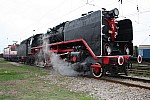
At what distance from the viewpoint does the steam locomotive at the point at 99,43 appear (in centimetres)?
1118

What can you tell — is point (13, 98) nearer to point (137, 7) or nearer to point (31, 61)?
point (137, 7)

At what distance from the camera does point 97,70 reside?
38.2ft

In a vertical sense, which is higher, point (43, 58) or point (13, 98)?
point (43, 58)

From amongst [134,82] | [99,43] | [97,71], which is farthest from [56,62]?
[134,82]

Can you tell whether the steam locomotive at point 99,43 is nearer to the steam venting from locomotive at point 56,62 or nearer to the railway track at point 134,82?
the steam venting from locomotive at point 56,62

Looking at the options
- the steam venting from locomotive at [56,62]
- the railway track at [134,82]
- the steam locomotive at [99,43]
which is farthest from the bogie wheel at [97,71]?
the steam venting from locomotive at [56,62]

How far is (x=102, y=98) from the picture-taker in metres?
6.67

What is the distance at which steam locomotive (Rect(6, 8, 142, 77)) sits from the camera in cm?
1118

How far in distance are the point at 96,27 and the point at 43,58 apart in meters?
8.95

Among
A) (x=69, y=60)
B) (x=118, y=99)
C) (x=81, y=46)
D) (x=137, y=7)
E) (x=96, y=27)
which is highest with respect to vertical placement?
(x=137, y=7)

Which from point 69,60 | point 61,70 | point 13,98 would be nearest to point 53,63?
point 61,70

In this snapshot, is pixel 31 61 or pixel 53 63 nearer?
pixel 53 63

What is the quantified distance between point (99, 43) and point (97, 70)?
1.53 meters

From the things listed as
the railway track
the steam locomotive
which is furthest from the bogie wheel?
the railway track
